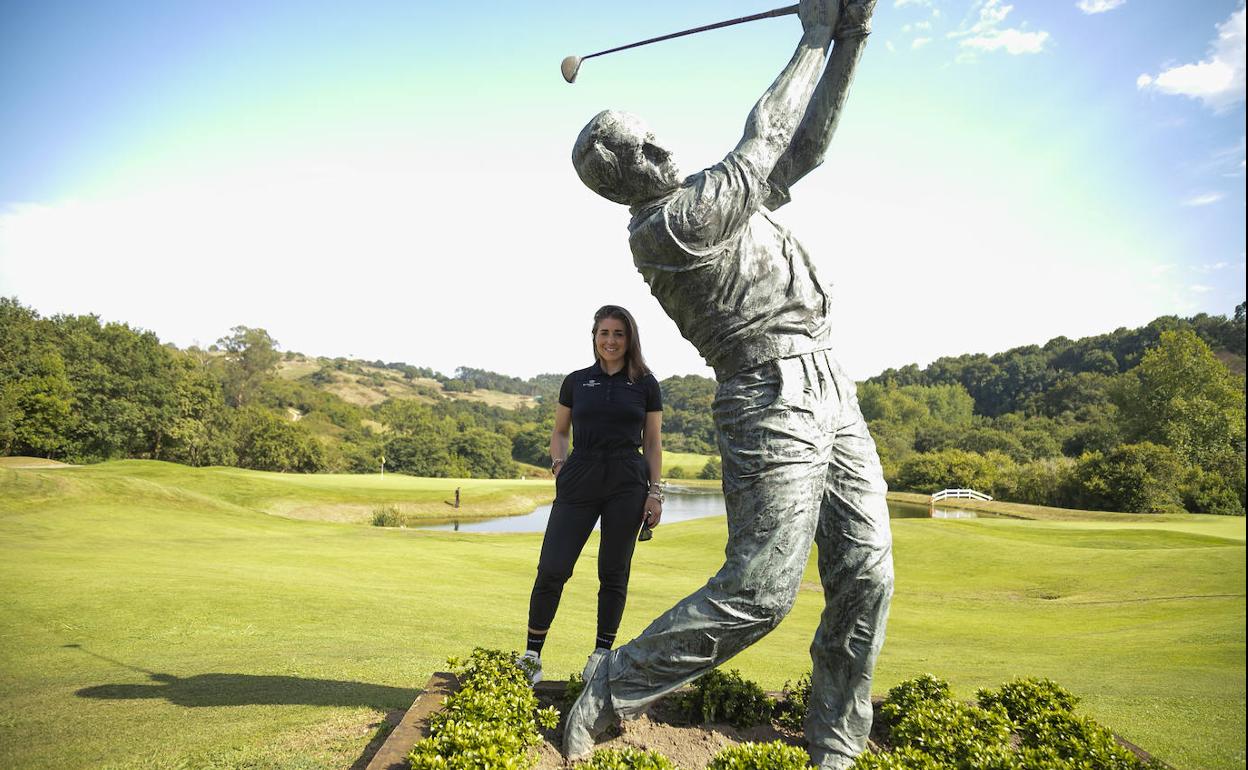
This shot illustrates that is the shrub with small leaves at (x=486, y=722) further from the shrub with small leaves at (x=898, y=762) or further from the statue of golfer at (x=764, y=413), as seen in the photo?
the shrub with small leaves at (x=898, y=762)

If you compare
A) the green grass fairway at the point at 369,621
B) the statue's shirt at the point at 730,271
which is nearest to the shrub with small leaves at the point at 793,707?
the statue's shirt at the point at 730,271

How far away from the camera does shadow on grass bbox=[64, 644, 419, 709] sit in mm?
4391

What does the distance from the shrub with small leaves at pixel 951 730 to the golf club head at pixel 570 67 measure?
3.49 meters

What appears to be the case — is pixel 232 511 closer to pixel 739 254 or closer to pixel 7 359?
pixel 7 359

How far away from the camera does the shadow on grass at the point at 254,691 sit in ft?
14.4

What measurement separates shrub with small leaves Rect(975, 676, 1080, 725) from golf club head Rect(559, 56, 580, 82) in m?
3.85

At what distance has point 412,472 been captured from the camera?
203 ft

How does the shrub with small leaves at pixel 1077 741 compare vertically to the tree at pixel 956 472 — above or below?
below

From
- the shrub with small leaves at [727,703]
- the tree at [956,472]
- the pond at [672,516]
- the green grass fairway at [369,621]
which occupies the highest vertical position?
the tree at [956,472]

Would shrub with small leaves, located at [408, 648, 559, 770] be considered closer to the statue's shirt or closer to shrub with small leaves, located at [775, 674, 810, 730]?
shrub with small leaves, located at [775, 674, 810, 730]

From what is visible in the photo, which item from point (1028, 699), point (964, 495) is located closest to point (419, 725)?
point (1028, 699)

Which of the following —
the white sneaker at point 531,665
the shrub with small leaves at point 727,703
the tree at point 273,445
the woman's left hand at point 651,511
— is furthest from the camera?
the tree at point 273,445

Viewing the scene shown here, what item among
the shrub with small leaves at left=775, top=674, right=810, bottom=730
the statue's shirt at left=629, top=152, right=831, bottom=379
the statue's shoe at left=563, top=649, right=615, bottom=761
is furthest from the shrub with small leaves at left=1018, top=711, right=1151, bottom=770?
the statue's shirt at left=629, top=152, right=831, bottom=379

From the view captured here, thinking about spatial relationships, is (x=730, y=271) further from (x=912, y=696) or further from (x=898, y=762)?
(x=912, y=696)
